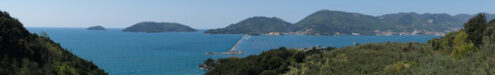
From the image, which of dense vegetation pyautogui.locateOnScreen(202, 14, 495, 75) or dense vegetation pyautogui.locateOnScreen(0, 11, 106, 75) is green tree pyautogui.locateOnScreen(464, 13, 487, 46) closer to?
dense vegetation pyautogui.locateOnScreen(202, 14, 495, 75)

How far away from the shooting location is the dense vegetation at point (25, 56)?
3105 cm

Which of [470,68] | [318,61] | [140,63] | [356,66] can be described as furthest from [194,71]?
[470,68]

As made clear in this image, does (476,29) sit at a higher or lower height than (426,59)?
higher

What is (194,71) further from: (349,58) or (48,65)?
(349,58)

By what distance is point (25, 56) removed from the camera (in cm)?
3466

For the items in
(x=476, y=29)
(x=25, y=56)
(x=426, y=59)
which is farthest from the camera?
(x=25, y=56)

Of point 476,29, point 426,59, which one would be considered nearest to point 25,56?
point 426,59

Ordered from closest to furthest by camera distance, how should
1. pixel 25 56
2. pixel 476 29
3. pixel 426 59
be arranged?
pixel 426 59
pixel 476 29
pixel 25 56

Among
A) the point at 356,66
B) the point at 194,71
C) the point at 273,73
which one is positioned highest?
the point at 356,66

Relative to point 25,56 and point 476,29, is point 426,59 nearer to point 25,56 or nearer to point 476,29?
point 476,29

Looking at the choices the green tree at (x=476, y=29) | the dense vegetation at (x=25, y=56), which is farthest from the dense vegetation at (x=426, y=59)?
the dense vegetation at (x=25, y=56)

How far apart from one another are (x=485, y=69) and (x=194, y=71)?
6226 cm

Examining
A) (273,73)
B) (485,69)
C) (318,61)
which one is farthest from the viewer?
(273,73)

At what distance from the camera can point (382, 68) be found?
1933 cm
